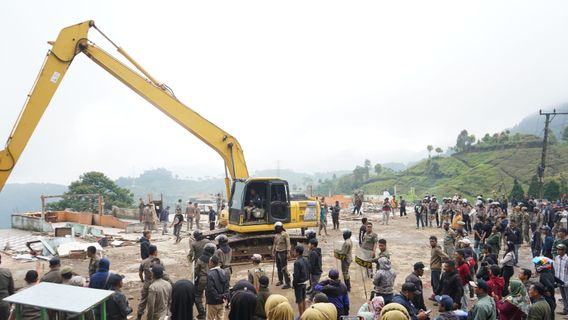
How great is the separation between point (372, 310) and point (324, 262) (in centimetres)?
798

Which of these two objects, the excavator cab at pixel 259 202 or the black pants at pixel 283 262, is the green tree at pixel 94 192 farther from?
the black pants at pixel 283 262

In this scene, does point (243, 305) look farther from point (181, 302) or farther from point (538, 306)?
point (538, 306)

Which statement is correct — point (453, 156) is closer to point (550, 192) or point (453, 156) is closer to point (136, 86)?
point (550, 192)

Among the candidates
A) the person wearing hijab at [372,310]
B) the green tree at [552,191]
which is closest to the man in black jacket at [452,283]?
the person wearing hijab at [372,310]

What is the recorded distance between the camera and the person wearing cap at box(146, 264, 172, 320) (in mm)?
6320

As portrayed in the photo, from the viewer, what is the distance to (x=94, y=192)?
40.9m

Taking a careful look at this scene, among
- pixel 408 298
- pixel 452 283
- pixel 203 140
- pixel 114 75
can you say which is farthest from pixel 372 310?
pixel 114 75

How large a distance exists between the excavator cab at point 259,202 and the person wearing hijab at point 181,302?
6.31m

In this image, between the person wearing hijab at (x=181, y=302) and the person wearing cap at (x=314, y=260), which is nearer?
the person wearing hijab at (x=181, y=302)

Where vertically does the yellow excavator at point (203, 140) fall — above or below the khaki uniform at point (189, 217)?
above

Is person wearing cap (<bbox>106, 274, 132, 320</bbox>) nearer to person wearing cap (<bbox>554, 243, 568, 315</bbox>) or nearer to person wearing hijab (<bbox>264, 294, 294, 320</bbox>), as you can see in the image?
person wearing hijab (<bbox>264, 294, 294, 320</bbox>)

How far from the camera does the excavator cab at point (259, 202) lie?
1289 centimetres

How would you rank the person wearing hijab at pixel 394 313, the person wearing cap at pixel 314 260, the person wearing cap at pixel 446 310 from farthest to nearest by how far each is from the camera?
the person wearing cap at pixel 314 260 → the person wearing cap at pixel 446 310 → the person wearing hijab at pixel 394 313

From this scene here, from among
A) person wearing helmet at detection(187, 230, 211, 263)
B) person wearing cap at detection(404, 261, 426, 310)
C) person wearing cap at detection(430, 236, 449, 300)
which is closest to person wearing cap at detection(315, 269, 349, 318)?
person wearing cap at detection(404, 261, 426, 310)
